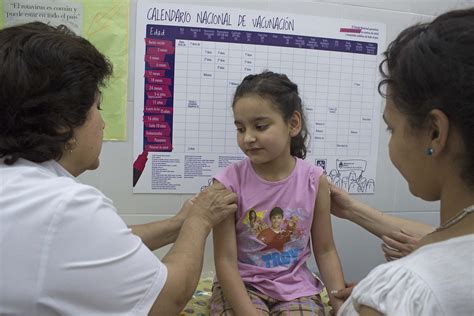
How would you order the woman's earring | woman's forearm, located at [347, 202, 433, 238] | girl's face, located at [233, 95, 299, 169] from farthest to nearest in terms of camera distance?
woman's forearm, located at [347, 202, 433, 238], girl's face, located at [233, 95, 299, 169], the woman's earring

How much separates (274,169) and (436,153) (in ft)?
2.52

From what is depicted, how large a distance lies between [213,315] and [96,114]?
77 centimetres

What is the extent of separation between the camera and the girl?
1.32 m

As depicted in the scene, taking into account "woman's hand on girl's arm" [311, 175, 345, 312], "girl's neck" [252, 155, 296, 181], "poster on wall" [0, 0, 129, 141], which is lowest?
"woman's hand on girl's arm" [311, 175, 345, 312]

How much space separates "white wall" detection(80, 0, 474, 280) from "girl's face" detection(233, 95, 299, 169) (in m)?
0.44

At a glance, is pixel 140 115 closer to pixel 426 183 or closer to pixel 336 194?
pixel 336 194

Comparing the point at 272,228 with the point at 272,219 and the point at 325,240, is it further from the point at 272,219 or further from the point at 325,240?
the point at 325,240

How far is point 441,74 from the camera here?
2.06ft

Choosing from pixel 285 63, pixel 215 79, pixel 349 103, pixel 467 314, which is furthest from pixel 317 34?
pixel 467 314

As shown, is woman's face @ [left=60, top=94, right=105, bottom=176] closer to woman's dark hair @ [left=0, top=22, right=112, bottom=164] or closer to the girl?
woman's dark hair @ [left=0, top=22, right=112, bottom=164]

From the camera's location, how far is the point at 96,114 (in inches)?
36.7

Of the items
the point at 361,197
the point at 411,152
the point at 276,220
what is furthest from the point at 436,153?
the point at 361,197

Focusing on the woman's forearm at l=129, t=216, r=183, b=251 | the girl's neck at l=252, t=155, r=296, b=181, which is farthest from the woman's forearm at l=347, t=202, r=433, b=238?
the woman's forearm at l=129, t=216, r=183, b=251

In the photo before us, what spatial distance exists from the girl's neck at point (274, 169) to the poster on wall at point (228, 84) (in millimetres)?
264
